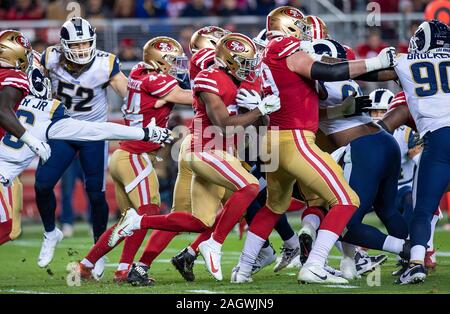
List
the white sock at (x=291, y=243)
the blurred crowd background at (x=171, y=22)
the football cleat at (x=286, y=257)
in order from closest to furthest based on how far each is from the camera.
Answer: the football cleat at (x=286, y=257), the white sock at (x=291, y=243), the blurred crowd background at (x=171, y=22)

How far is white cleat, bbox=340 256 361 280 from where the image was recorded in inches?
274

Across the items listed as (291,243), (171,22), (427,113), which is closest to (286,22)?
(427,113)

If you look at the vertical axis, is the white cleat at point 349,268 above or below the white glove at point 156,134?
below

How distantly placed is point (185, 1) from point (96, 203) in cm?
763

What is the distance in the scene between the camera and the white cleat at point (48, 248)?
7.87 metres

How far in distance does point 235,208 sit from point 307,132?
25.9 inches

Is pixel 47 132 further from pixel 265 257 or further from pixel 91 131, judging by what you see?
pixel 265 257

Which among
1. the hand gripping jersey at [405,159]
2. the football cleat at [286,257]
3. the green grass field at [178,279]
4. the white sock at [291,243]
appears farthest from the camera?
the hand gripping jersey at [405,159]

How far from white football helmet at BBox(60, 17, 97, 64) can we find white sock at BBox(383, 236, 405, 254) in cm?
270

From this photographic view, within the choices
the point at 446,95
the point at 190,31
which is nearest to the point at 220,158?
the point at 446,95

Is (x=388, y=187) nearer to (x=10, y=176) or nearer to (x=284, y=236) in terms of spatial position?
(x=284, y=236)

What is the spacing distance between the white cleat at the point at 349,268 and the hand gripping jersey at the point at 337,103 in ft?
2.83

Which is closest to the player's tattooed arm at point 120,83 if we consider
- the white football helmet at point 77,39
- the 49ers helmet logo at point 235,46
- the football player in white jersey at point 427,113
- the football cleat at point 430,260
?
the white football helmet at point 77,39

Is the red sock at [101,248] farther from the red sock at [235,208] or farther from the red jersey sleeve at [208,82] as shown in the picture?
the red jersey sleeve at [208,82]
